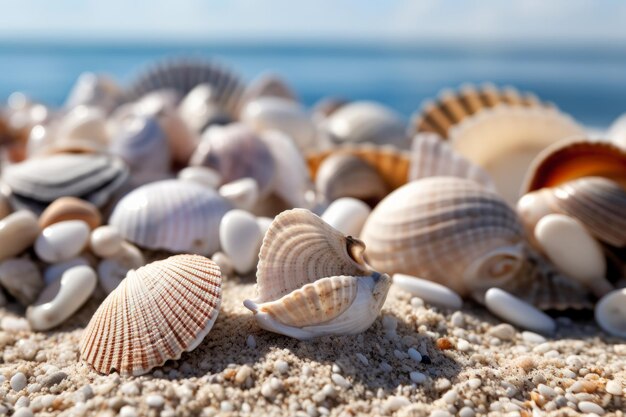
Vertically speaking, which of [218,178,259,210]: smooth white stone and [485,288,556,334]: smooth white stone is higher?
[218,178,259,210]: smooth white stone

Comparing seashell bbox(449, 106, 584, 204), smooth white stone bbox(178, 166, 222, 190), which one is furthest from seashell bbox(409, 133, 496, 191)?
smooth white stone bbox(178, 166, 222, 190)

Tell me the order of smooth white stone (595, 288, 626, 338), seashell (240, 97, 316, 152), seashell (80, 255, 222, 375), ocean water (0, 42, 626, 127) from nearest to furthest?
seashell (80, 255, 222, 375) < smooth white stone (595, 288, 626, 338) < seashell (240, 97, 316, 152) < ocean water (0, 42, 626, 127)

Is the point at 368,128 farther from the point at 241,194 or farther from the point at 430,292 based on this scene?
the point at 430,292

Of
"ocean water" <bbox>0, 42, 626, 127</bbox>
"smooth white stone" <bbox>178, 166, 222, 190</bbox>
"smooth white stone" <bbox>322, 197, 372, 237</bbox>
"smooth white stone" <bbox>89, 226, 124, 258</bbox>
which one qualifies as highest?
"smooth white stone" <bbox>178, 166, 222, 190</bbox>

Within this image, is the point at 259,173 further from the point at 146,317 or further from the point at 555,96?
the point at 555,96

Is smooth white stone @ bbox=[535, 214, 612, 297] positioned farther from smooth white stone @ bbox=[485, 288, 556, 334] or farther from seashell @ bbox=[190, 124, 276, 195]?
seashell @ bbox=[190, 124, 276, 195]

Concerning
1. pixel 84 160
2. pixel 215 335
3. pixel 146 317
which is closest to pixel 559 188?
pixel 215 335
